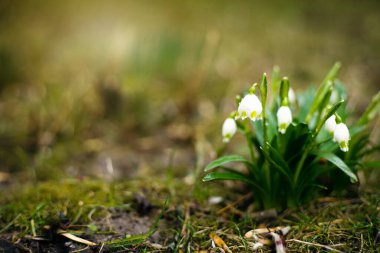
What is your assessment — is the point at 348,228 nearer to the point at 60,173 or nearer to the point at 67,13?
the point at 60,173

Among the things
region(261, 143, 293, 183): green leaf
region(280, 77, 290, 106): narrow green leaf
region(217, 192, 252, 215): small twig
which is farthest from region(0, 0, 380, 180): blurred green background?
region(280, 77, 290, 106): narrow green leaf

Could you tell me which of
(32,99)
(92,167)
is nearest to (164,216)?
(92,167)

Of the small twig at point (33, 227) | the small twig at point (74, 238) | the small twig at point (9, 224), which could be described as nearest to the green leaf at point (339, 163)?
the small twig at point (74, 238)

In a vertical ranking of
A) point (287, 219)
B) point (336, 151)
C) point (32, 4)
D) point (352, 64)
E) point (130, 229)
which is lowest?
point (130, 229)

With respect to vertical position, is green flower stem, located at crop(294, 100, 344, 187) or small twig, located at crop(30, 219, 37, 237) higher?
green flower stem, located at crop(294, 100, 344, 187)

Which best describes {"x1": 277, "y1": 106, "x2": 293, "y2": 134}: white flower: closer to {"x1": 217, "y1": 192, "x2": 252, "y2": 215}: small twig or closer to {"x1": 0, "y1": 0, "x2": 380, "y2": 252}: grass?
{"x1": 0, "y1": 0, "x2": 380, "y2": 252}: grass

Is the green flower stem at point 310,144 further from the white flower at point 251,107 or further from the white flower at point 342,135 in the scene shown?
the white flower at point 251,107

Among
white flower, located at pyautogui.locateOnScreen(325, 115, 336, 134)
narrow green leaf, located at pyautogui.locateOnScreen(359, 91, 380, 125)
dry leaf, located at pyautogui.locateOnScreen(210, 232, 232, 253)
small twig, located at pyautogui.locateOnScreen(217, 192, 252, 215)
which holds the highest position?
narrow green leaf, located at pyautogui.locateOnScreen(359, 91, 380, 125)
